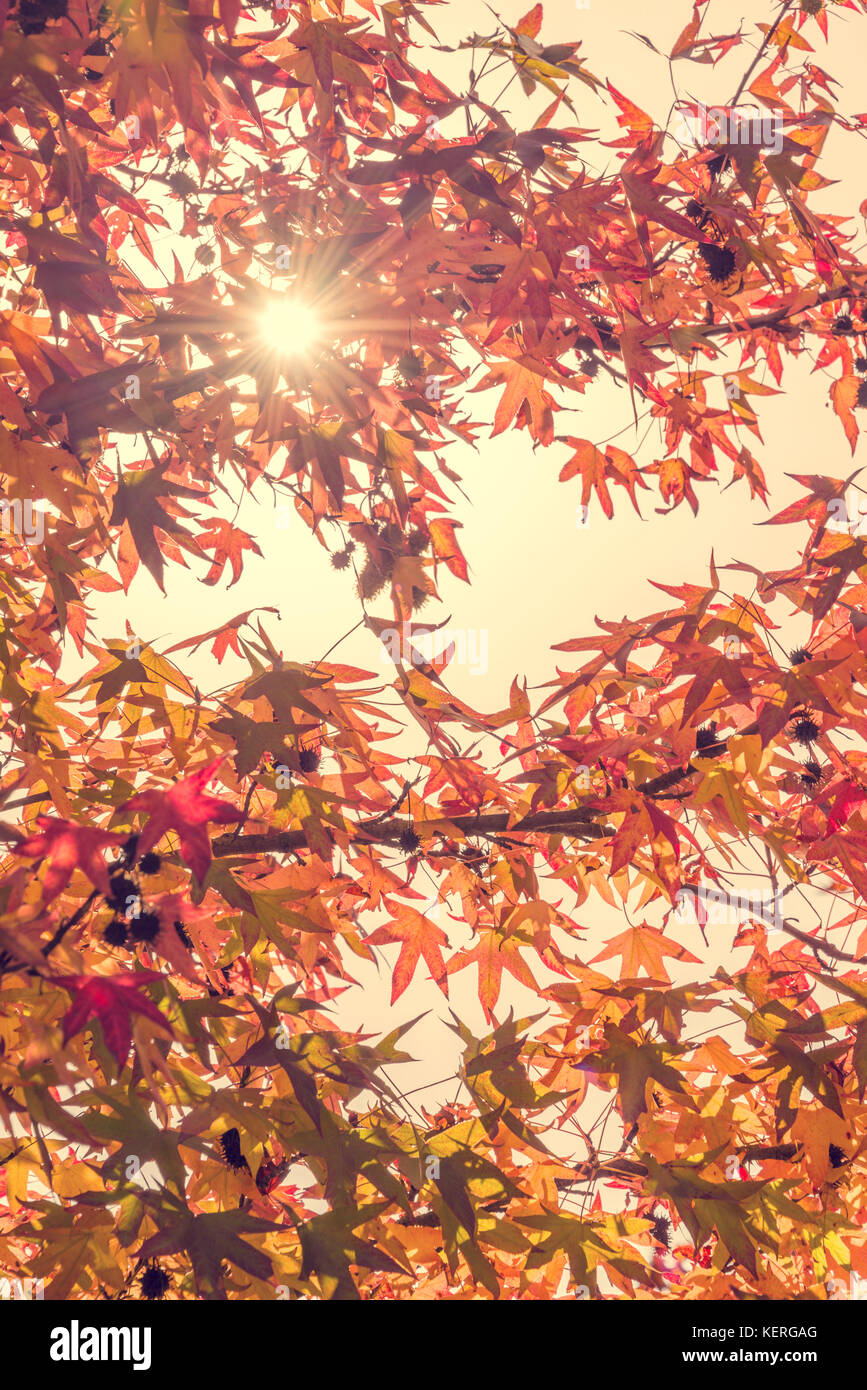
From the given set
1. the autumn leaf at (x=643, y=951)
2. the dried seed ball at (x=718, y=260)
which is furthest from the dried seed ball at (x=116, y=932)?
the dried seed ball at (x=718, y=260)

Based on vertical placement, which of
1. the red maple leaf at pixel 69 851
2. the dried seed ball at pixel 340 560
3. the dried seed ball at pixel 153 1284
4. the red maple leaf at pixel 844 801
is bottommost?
the dried seed ball at pixel 153 1284

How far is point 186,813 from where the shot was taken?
1190 millimetres

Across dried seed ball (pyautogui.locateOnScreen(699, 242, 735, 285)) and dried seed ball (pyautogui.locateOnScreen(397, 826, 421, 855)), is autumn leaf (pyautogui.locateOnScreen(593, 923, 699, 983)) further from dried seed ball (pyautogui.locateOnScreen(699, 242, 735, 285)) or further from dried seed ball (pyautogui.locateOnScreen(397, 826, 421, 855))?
dried seed ball (pyautogui.locateOnScreen(699, 242, 735, 285))

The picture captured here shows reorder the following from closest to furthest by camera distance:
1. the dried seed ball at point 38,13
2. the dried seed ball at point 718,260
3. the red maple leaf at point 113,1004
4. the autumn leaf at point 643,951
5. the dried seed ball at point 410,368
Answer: the red maple leaf at point 113,1004, the dried seed ball at point 38,13, the autumn leaf at point 643,951, the dried seed ball at point 718,260, the dried seed ball at point 410,368

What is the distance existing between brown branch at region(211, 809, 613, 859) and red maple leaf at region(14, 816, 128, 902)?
2.00ft

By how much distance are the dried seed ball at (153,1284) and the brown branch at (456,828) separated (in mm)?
788

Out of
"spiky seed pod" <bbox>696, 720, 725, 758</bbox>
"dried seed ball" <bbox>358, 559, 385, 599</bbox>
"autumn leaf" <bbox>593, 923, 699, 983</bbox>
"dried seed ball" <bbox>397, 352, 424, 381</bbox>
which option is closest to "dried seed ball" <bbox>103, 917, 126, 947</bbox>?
"dried seed ball" <bbox>358, 559, 385, 599</bbox>

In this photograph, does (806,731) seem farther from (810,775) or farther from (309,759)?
(309,759)

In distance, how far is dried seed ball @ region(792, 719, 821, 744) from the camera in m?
1.87

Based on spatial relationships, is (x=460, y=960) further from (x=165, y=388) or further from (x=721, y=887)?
(x=165, y=388)

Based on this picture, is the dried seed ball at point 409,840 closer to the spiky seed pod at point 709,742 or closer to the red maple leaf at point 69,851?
the spiky seed pod at point 709,742

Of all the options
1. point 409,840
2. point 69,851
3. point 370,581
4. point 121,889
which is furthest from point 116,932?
point 370,581

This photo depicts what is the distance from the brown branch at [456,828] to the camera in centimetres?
176

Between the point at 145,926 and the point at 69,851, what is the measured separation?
36cm
